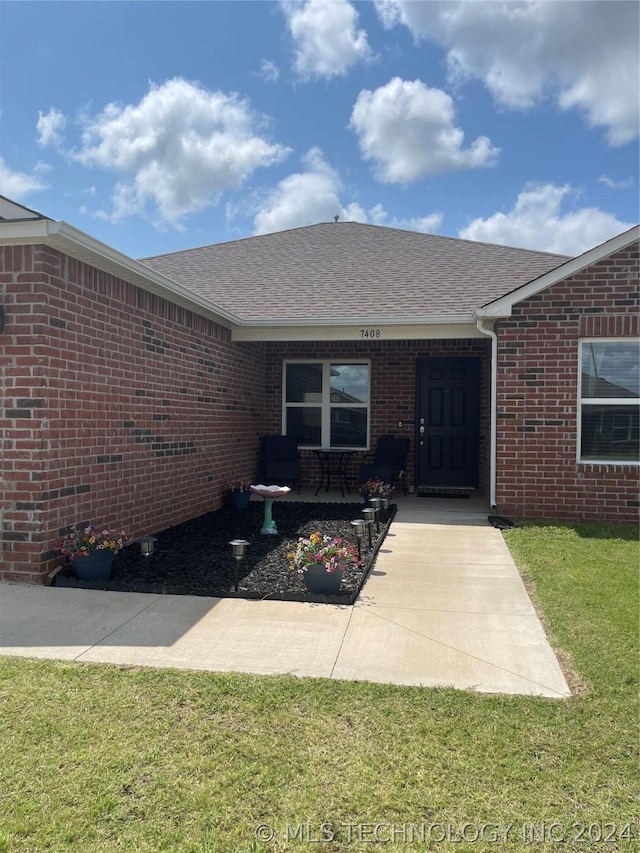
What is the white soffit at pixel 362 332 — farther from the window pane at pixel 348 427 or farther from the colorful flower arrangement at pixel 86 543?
the colorful flower arrangement at pixel 86 543

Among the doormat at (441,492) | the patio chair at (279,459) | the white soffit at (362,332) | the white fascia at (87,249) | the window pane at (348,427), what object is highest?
the white fascia at (87,249)

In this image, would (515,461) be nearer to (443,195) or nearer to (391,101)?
(391,101)

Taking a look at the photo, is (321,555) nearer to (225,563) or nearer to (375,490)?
(225,563)

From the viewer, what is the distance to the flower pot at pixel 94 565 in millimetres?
4684

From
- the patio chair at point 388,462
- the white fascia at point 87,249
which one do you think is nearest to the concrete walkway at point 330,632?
the white fascia at point 87,249

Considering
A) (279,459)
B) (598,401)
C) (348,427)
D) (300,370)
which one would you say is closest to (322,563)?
(598,401)

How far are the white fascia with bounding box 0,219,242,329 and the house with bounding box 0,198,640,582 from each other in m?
0.02

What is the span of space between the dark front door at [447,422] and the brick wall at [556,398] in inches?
114

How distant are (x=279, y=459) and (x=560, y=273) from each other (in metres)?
5.50

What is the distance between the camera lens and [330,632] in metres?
3.71

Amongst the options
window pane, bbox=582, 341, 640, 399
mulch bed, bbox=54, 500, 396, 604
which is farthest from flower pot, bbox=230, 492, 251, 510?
window pane, bbox=582, 341, 640, 399

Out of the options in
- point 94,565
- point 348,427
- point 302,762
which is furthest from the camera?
point 348,427

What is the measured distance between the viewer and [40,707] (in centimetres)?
269

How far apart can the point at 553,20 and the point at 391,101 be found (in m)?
4.35
